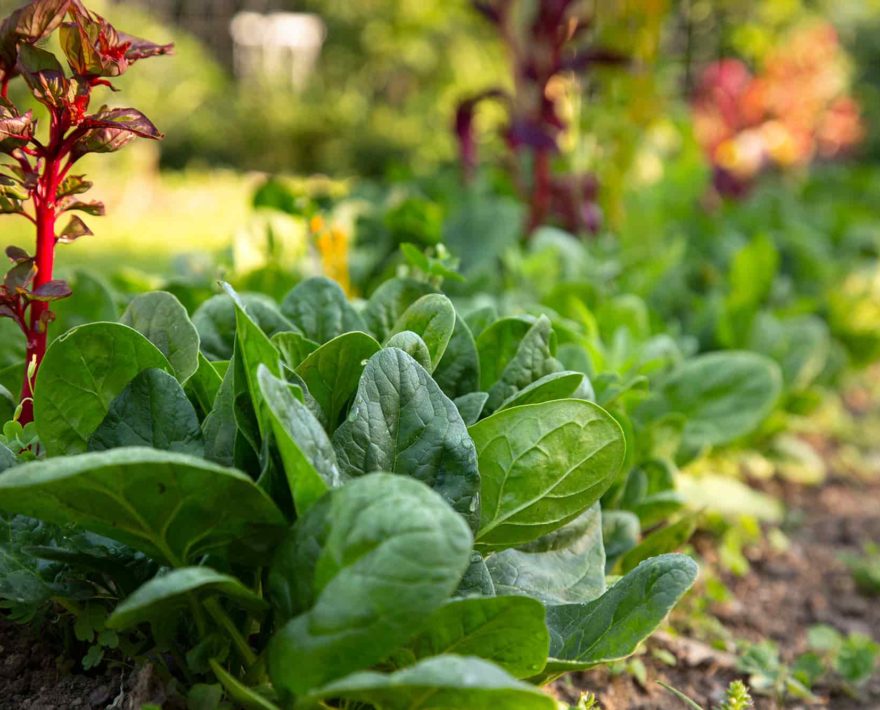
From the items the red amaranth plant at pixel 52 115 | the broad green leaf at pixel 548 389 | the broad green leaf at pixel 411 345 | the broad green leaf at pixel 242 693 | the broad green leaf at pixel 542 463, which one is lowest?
the broad green leaf at pixel 242 693

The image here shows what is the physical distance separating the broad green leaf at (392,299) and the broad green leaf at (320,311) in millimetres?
68

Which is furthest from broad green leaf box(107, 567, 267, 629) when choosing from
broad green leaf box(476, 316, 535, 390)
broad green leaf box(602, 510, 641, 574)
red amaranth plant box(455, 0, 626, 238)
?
red amaranth plant box(455, 0, 626, 238)

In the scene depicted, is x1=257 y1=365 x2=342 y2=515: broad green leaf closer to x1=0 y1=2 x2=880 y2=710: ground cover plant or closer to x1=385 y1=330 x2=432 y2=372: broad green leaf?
x1=0 y1=2 x2=880 y2=710: ground cover plant

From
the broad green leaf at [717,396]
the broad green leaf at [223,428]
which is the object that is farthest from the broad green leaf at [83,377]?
the broad green leaf at [717,396]

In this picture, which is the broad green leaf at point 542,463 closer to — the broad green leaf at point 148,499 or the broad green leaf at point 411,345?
the broad green leaf at point 411,345

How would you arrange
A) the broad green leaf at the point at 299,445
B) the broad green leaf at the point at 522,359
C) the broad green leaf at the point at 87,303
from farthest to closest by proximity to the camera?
the broad green leaf at the point at 87,303 < the broad green leaf at the point at 522,359 < the broad green leaf at the point at 299,445

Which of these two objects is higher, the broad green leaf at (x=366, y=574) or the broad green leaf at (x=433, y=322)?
the broad green leaf at (x=433, y=322)

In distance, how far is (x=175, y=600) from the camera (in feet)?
3.59

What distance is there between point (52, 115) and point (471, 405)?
696 millimetres

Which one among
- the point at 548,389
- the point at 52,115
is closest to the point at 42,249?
the point at 52,115

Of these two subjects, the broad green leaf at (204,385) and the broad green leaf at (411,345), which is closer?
the broad green leaf at (411,345)

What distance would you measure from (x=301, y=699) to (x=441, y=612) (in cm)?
18

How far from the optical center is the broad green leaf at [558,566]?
137 centimetres

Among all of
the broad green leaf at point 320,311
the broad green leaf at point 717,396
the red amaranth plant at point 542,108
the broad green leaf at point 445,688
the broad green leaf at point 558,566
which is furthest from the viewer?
the red amaranth plant at point 542,108
